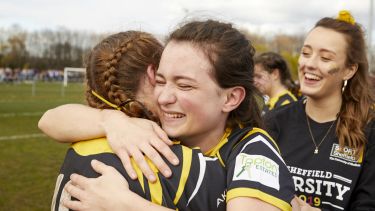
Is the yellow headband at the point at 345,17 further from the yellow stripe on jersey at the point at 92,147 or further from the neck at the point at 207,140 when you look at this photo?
the yellow stripe on jersey at the point at 92,147

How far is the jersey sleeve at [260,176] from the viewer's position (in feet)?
5.04

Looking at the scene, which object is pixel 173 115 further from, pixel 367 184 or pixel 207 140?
pixel 367 184

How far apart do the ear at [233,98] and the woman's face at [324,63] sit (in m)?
1.25

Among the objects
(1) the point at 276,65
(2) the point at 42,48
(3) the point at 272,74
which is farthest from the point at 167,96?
(2) the point at 42,48

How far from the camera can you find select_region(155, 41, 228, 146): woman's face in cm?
176

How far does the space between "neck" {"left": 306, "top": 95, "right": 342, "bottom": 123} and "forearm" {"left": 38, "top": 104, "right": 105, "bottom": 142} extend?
1.67 meters

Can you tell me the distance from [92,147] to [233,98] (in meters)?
0.68

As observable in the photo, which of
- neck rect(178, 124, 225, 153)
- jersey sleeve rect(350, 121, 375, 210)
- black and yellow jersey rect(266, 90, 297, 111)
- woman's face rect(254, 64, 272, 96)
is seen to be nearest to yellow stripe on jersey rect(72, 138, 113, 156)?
neck rect(178, 124, 225, 153)

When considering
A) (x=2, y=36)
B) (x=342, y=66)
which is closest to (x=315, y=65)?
(x=342, y=66)

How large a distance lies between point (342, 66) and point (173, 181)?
76.9 inches

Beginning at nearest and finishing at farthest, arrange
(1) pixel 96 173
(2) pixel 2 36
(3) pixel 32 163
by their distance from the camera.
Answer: (1) pixel 96 173 → (3) pixel 32 163 → (2) pixel 2 36

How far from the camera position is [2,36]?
7756 centimetres

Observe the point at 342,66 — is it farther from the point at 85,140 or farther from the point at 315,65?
the point at 85,140

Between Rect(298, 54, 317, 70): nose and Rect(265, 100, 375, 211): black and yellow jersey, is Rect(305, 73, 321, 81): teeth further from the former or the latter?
Rect(265, 100, 375, 211): black and yellow jersey
